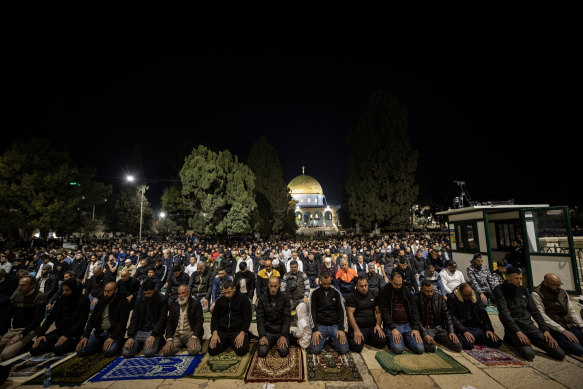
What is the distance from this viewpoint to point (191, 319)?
4.54 m

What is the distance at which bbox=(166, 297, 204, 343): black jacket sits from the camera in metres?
4.43

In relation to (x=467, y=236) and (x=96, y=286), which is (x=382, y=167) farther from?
(x=96, y=286)

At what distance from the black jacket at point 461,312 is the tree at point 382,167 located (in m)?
21.4

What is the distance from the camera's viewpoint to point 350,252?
41.9 ft

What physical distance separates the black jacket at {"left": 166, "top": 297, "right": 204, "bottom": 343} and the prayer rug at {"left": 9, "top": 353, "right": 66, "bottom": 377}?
71.0 inches

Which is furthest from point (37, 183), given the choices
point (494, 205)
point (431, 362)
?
point (494, 205)

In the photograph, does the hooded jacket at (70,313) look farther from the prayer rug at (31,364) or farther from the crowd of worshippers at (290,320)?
the prayer rug at (31,364)

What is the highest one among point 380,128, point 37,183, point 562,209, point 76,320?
point 380,128

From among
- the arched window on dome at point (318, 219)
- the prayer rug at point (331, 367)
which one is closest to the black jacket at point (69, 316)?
the prayer rug at point (331, 367)

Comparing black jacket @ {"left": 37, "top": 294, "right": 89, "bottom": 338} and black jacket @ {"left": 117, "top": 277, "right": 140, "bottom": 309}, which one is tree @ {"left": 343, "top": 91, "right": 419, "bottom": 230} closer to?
black jacket @ {"left": 117, "top": 277, "right": 140, "bottom": 309}

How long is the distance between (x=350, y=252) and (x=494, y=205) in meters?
6.36

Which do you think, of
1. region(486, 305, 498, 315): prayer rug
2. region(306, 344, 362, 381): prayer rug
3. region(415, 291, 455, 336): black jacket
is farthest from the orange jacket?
region(486, 305, 498, 315): prayer rug

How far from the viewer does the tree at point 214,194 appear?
20594 mm

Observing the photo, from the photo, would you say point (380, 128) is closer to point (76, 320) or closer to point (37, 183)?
point (76, 320)
